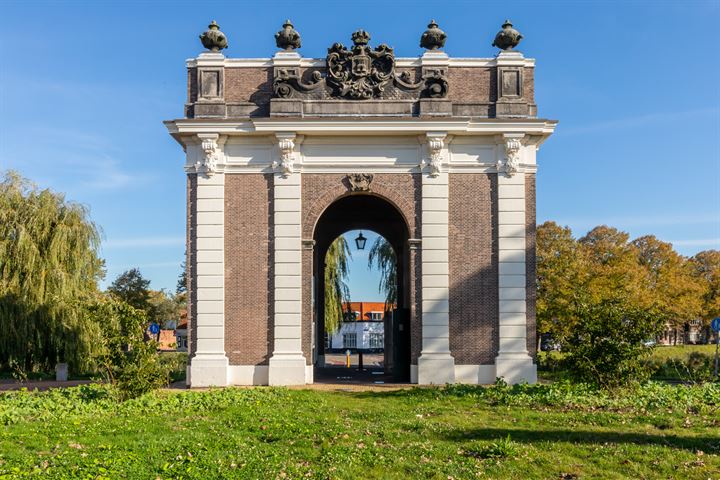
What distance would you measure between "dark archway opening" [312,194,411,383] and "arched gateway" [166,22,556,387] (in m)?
1.40

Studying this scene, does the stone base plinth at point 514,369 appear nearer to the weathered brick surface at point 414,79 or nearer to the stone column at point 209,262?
the weathered brick surface at point 414,79

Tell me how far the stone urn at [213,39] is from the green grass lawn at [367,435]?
31.7 ft

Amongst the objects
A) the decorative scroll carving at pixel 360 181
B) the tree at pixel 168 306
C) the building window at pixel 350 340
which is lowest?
the building window at pixel 350 340

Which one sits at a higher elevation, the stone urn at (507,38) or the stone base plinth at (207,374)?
the stone urn at (507,38)

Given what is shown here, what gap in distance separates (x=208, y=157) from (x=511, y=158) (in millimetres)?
8321

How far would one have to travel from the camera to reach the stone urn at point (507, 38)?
1805 cm

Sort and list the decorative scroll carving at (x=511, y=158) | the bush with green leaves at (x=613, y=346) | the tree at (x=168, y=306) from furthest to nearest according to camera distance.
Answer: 1. the tree at (x=168, y=306)
2. the decorative scroll carving at (x=511, y=158)
3. the bush with green leaves at (x=613, y=346)

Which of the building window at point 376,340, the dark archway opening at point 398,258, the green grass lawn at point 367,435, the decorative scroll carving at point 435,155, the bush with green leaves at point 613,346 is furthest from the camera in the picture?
the building window at point 376,340

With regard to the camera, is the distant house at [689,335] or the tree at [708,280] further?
the distant house at [689,335]

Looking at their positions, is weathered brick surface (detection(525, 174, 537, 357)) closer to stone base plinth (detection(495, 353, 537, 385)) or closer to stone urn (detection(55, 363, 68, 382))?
stone base plinth (detection(495, 353, 537, 385))

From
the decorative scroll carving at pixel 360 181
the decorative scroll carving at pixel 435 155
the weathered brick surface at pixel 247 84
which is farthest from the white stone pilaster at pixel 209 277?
the decorative scroll carving at pixel 435 155

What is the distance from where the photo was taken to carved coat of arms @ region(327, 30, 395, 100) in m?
17.7

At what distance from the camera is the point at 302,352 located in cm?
1752

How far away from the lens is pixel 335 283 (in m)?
31.6
